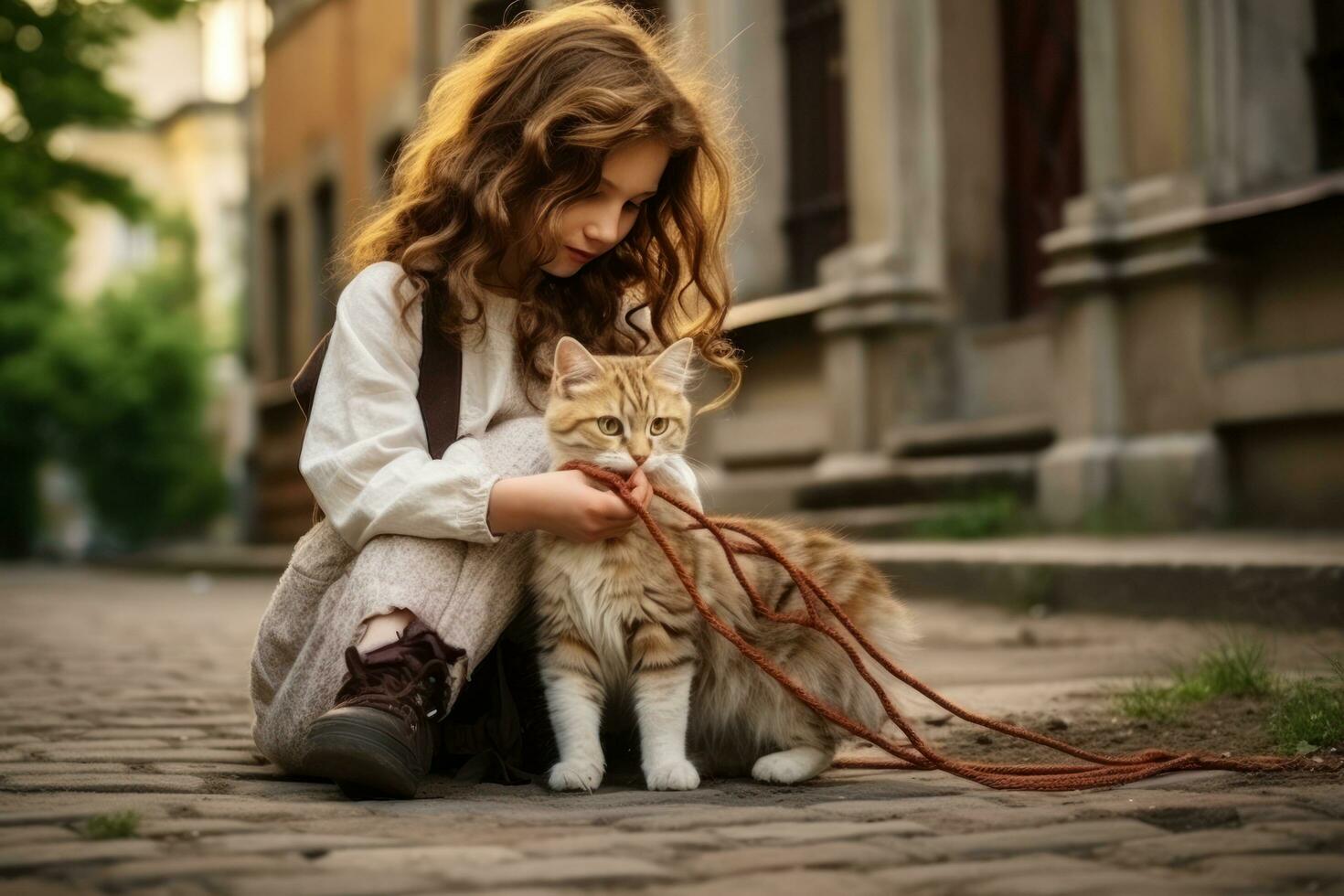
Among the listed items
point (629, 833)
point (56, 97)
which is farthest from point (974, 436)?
point (56, 97)

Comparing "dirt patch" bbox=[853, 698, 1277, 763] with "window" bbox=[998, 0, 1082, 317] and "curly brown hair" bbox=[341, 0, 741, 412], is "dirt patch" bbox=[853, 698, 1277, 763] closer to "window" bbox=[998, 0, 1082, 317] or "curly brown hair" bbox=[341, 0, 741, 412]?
"curly brown hair" bbox=[341, 0, 741, 412]

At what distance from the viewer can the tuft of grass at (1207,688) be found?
386 centimetres

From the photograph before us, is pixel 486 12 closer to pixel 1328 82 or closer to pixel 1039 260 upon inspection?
pixel 1039 260

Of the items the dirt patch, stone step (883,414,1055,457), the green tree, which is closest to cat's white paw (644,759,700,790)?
the dirt patch

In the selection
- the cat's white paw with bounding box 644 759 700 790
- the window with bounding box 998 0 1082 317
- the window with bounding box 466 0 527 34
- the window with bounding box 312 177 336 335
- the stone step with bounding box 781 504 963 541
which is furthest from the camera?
the window with bounding box 312 177 336 335

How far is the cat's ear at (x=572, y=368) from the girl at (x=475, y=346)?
0.55 ft

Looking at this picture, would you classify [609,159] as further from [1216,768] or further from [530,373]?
[1216,768]

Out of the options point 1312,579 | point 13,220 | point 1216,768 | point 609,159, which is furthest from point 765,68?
point 13,220

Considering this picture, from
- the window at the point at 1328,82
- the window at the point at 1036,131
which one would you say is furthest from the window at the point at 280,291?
the window at the point at 1328,82

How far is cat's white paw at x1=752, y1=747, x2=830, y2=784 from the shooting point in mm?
3328

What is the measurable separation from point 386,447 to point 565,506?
1.45 feet

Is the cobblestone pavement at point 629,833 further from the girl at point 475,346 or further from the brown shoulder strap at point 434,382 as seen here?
the brown shoulder strap at point 434,382

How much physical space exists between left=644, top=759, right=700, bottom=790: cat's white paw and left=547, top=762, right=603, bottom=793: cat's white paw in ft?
0.38

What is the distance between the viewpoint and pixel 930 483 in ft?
28.7
